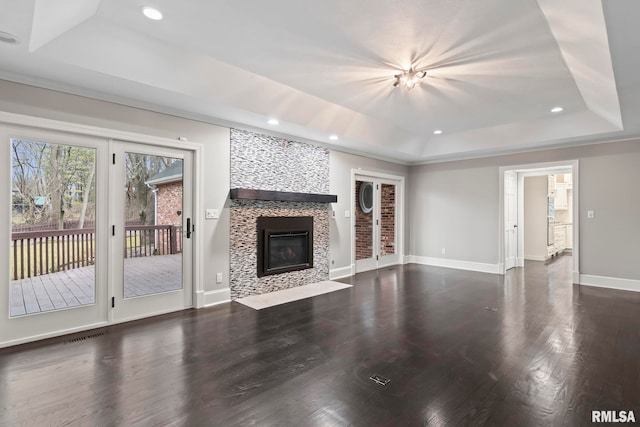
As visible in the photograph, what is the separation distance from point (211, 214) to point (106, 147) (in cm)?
147

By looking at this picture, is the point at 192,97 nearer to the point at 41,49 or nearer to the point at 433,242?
the point at 41,49

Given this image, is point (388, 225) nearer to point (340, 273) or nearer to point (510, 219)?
point (340, 273)

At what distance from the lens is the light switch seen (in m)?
4.42

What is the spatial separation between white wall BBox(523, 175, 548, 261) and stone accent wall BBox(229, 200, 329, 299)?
6351 mm

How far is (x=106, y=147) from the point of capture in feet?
11.8

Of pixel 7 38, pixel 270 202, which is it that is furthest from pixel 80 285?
pixel 270 202

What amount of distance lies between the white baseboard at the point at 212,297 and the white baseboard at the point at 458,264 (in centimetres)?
513

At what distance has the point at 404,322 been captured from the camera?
375cm

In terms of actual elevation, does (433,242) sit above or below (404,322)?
above

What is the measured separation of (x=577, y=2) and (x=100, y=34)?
3700mm

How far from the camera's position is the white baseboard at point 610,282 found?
5254 millimetres

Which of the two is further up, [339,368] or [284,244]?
[284,244]

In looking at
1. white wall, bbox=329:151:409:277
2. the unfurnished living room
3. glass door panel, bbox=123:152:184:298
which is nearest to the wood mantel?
the unfurnished living room

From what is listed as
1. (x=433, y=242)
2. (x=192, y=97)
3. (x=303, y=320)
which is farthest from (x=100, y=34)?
(x=433, y=242)
